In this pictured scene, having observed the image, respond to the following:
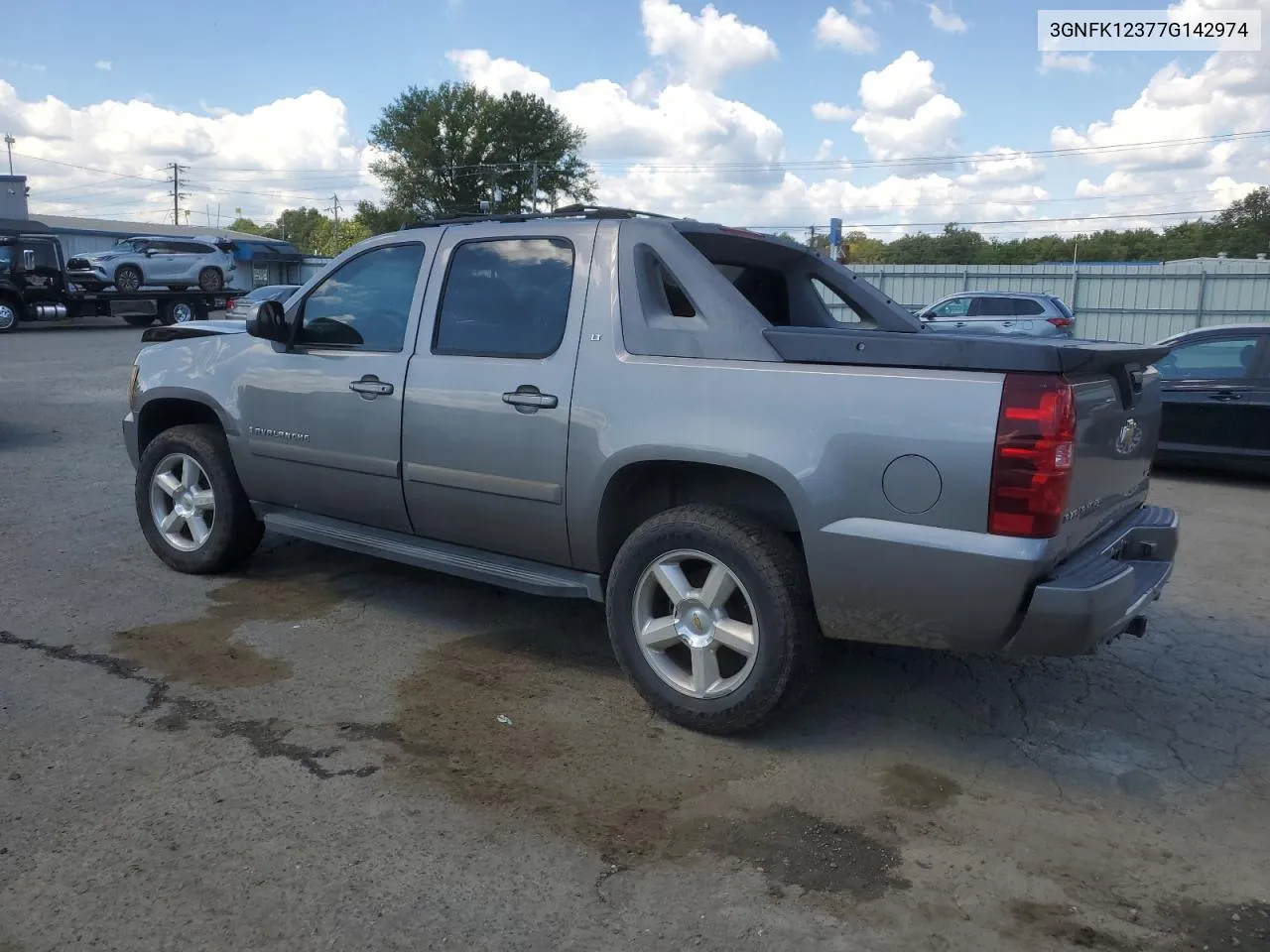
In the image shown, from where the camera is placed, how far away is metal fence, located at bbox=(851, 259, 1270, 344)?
82.7ft

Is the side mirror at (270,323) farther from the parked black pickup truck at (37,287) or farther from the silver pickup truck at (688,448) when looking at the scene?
the parked black pickup truck at (37,287)

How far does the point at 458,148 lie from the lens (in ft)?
228

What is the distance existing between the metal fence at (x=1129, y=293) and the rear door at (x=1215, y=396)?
15.7 meters

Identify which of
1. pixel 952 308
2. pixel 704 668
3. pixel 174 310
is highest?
pixel 952 308

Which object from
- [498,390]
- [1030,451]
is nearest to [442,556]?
[498,390]

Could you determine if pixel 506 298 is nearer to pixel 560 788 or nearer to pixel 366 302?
pixel 366 302

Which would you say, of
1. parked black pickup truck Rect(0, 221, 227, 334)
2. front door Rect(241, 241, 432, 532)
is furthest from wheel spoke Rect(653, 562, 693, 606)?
parked black pickup truck Rect(0, 221, 227, 334)

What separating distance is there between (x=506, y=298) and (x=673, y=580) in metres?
1.46

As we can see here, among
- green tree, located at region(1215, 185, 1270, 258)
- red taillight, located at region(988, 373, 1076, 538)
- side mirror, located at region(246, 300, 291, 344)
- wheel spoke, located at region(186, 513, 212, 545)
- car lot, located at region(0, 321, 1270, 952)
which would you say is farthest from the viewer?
green tree, located at region(1215, 185, 1270, 258)

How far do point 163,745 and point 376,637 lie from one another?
128cm

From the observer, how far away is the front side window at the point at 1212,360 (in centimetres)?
912

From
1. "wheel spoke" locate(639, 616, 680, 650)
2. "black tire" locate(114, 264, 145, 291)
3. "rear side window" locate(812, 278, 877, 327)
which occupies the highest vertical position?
"black tire" locate(114, 264, 145, 291)

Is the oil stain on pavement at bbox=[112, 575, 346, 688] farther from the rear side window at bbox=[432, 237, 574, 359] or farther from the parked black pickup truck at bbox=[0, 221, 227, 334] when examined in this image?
the parked black pickup truck at bbox=[0, 221, 227, 334]

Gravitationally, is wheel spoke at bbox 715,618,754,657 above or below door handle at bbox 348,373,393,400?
below
